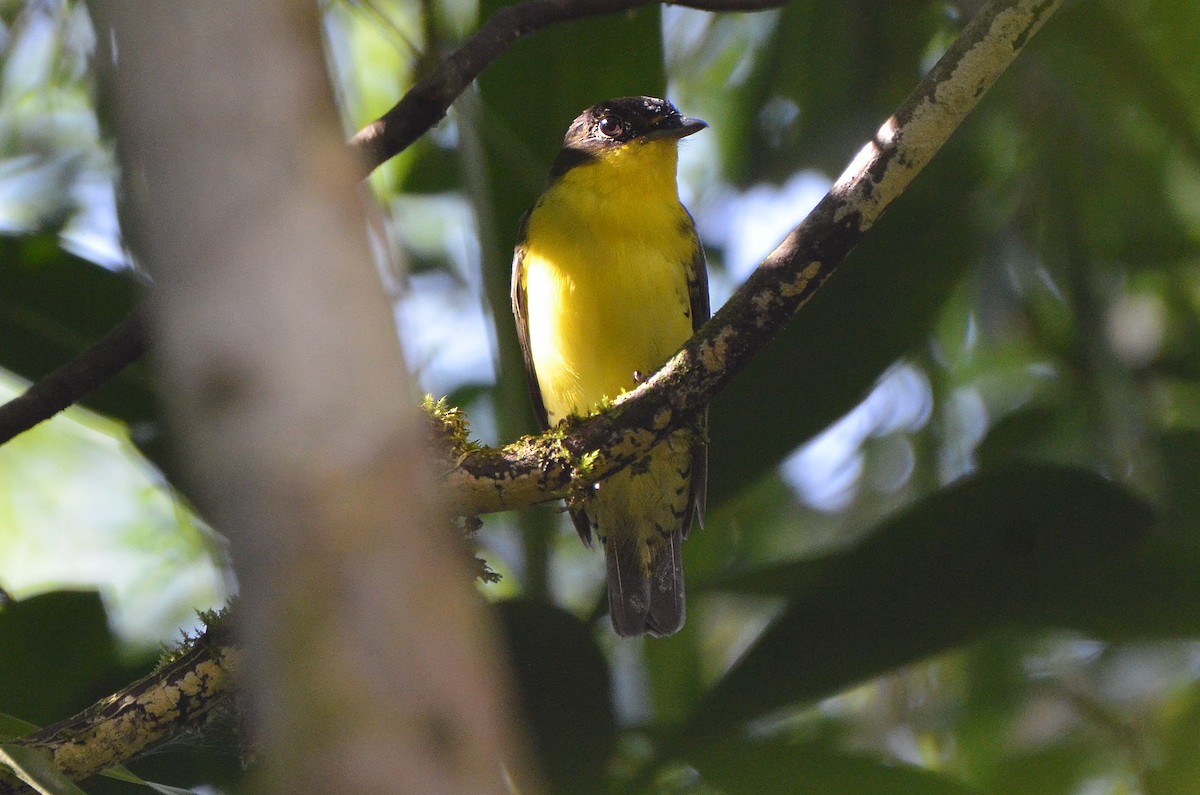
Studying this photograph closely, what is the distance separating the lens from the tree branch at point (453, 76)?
270 cm

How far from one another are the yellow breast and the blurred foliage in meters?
0.17

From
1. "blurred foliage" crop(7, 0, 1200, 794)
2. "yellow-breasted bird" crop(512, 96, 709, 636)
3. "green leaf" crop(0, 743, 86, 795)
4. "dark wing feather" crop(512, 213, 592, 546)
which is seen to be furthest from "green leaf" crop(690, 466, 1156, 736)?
"green leaf" crop(0, 743, 86, 795)

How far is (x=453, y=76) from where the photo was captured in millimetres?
2730

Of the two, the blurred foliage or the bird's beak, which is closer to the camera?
the blurred foliage

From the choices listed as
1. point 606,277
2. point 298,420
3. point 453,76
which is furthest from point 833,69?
point 298,420

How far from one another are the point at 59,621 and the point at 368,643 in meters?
2.66

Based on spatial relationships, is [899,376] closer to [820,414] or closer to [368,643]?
[820,414]

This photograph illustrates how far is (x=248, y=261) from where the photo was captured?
96 cm

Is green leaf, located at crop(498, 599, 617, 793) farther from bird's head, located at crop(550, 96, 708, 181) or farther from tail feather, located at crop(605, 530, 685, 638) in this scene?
bird's head, located at crop(550, 96, 708, 181)

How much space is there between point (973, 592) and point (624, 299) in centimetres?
165

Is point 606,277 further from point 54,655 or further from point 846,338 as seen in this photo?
point 54,655

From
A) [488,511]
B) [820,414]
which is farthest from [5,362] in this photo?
[820,414]

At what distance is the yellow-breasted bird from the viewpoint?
430 cm

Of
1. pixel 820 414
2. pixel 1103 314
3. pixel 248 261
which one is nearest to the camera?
pixel 248 261
